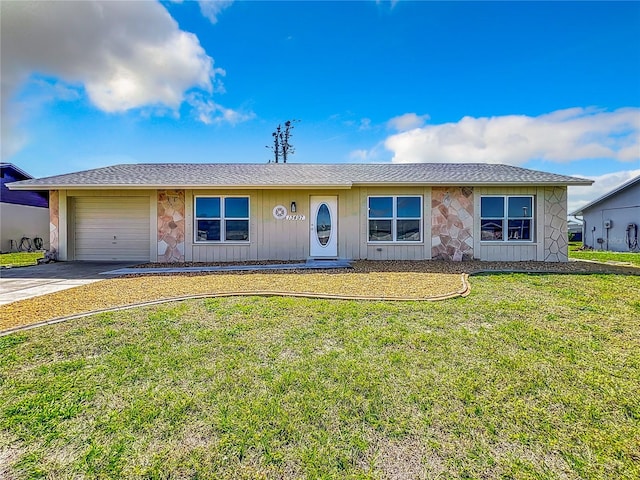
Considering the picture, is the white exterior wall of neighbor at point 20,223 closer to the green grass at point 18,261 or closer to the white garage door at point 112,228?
the green grass at point 18,261

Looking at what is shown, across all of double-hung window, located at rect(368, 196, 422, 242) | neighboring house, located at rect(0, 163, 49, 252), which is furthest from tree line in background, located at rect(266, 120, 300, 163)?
double-hung window, located at rect(368, 196, 422, 242)

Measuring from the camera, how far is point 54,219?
1063cm

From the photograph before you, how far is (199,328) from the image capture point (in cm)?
396

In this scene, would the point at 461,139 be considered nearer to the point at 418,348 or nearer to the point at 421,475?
the point at 418,348

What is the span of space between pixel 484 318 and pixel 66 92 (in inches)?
618

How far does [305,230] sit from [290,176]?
1990 mm

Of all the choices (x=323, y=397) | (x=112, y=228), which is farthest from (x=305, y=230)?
(x=323, y=397)

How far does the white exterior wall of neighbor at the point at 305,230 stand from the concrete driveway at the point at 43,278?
2.14 metres

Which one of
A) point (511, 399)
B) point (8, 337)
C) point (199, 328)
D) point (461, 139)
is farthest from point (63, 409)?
point (461, 139)

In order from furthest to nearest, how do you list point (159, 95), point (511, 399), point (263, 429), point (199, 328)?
point (159, 95) < point (199, 328) < point (511, 399) < point (263, 429)

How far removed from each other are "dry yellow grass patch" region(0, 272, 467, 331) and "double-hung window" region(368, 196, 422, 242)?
9.31 feet

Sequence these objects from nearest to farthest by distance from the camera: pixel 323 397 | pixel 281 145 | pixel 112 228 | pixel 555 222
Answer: pixel 323 397 → pixel 555 222 → pixel 112 228 → pixel 281 145

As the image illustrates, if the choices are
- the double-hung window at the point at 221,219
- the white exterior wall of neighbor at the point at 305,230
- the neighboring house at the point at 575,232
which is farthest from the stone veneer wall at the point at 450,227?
the neighboring house at the point at 575,232

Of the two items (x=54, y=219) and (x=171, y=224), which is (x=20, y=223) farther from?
(x=171, y=224)
